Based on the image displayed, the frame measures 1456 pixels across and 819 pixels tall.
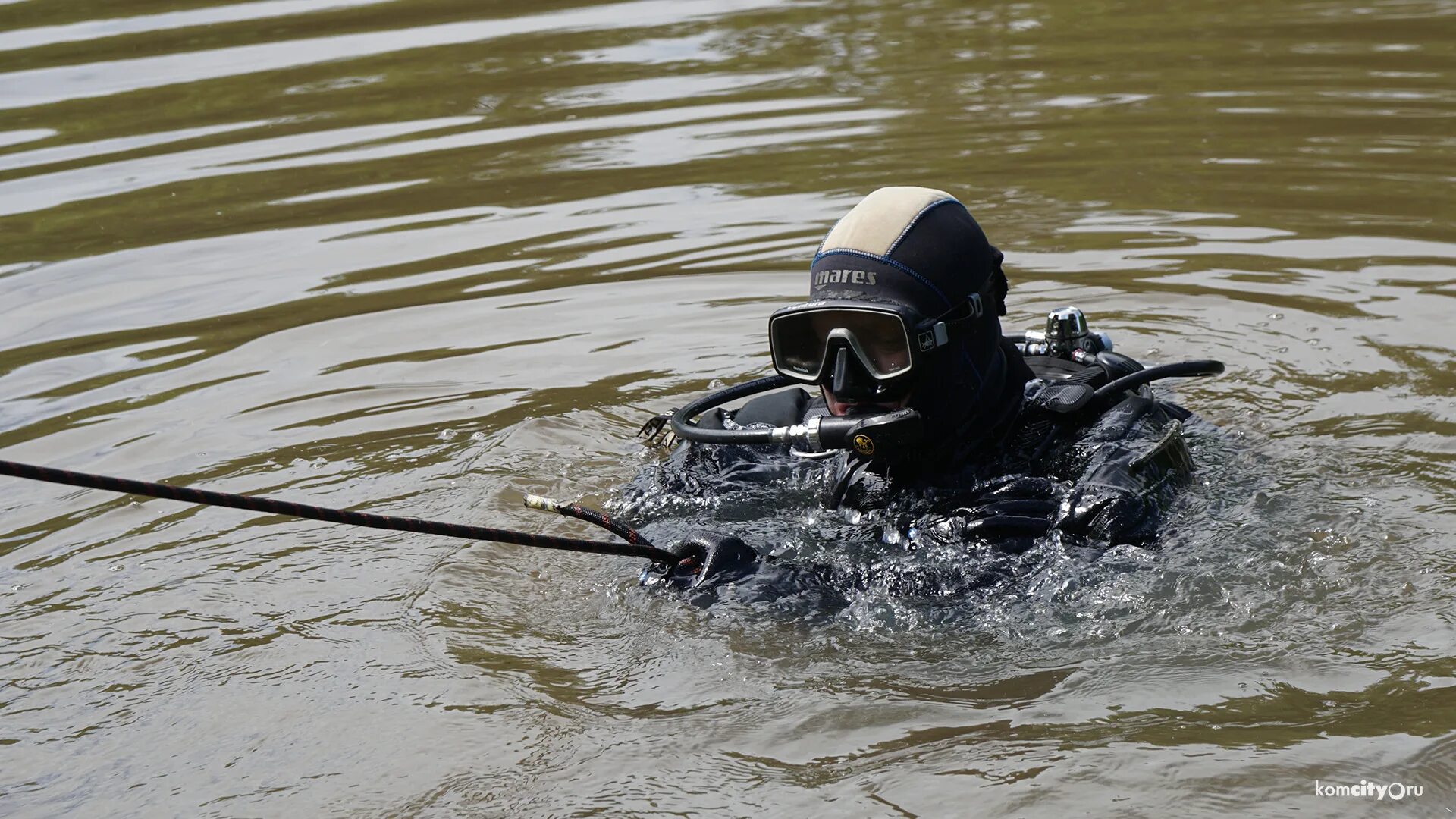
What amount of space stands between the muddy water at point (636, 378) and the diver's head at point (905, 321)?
1.58ft

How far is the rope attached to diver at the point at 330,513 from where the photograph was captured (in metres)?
2.09

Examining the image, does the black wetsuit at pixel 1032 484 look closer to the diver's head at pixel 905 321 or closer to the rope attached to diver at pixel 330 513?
the diver's head at pixel 905 321

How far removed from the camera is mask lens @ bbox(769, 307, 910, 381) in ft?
10.4

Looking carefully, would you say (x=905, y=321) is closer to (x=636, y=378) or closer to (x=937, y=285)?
(x=937, y=285)

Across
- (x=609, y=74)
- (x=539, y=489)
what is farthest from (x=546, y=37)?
(x=539, y=489)

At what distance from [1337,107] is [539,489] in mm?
5267

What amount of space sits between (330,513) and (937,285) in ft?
4.91

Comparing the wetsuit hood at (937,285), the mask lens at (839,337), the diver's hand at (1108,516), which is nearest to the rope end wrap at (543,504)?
the mask lens at (839,337)

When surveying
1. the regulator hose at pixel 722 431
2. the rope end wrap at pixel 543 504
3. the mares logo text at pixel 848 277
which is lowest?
the rope end wrap at pixel 543 504

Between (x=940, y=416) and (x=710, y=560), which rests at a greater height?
(x=940, y=416)


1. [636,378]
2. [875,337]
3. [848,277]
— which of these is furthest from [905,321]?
[636,378]

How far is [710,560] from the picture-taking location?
3189 mm

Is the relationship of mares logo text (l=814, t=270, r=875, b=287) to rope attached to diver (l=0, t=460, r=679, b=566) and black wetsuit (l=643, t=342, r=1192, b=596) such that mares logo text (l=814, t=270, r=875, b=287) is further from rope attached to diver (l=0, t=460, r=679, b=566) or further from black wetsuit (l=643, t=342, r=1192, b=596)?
rope attached to diver (l=0, t=460, r=679, b=566)

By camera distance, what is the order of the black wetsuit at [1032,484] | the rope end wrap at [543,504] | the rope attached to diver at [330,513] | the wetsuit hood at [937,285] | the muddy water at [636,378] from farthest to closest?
the wetsuit hood at [937,285] → the black wetsuit at [1032,484] → the rope end wrap at [543,504] → the muddy water at [636,378] → the rope attached to diver at [330,513]
